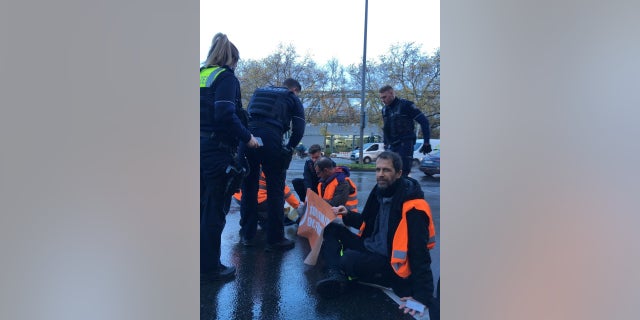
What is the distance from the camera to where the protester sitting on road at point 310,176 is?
2611 mm

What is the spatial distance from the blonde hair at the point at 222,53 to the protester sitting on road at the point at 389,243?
84cm

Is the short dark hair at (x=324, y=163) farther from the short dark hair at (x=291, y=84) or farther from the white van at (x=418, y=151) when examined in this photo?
the white van at (x=418, y=151)

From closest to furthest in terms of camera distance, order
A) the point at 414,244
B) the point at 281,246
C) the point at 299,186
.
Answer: the point at 414,244, the point at 281,246, the point at 299,186

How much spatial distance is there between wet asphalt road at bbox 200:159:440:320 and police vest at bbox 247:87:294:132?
2.05 ft

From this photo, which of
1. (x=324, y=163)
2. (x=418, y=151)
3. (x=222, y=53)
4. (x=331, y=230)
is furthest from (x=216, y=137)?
(x=418, y=151)

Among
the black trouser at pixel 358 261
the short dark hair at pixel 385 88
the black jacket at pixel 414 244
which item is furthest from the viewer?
the short dark hair at pixel 385 88

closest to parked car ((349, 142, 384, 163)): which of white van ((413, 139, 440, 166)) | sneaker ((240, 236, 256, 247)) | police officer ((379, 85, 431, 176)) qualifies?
police officer ((379, 85, 431, 176))

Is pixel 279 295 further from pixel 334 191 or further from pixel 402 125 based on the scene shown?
pixel 402 125

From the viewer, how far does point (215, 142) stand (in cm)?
192

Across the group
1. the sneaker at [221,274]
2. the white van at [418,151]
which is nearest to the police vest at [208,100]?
the sneaker at [221,274]

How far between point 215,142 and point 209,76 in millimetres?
308

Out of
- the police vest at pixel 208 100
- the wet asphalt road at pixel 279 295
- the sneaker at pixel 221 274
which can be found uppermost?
the police vest at pixel 208 100
